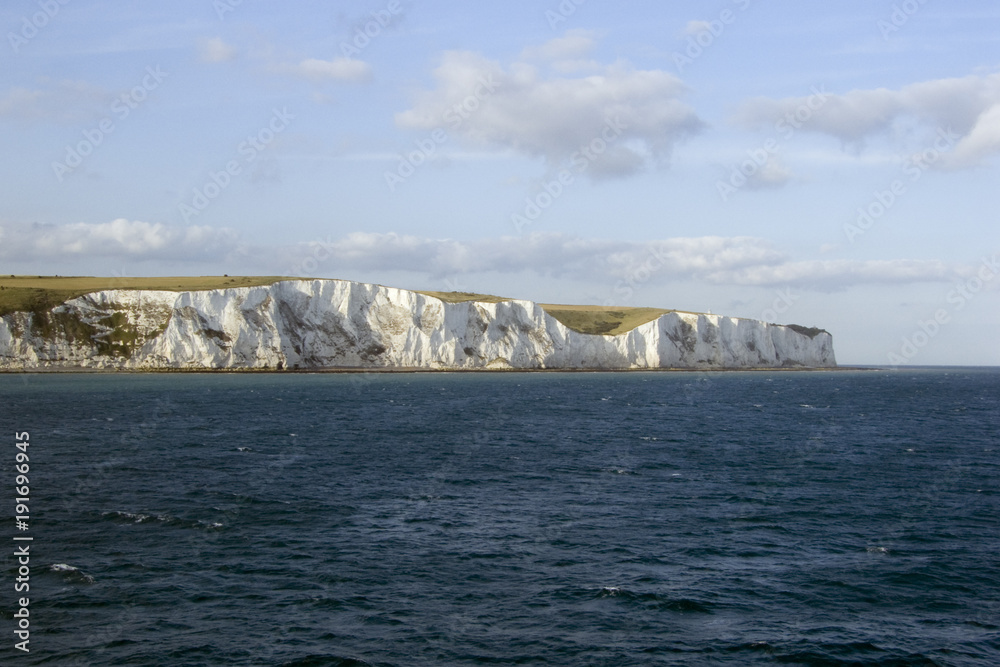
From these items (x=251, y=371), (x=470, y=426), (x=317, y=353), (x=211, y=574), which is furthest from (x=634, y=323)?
(x=211, y=574)

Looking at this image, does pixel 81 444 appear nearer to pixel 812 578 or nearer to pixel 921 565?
pixel 812 578

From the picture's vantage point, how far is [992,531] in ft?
97.2

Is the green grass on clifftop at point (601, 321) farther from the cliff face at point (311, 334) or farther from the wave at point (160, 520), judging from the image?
the wave at point (160, 520)

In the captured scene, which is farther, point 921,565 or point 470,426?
point 470,426

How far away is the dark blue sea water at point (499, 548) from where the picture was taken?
735 inches

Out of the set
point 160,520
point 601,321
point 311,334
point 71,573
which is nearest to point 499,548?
point 160,520

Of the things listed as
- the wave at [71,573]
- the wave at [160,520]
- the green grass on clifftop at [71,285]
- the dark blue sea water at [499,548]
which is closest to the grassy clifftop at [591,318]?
the green grass on clifftop at [71,285]

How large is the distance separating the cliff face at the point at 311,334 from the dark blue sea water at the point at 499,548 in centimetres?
7199

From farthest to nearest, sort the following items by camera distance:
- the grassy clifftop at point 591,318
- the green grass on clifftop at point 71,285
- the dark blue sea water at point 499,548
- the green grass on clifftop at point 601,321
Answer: the green grass on clifftop at point 601,321, the grassy clifftop at point 591,318, the green grass on clifftop at point 71,285, the dark blue sea water at point 499,548

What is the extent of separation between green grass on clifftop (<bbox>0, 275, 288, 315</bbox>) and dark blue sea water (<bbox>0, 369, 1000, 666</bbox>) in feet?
251

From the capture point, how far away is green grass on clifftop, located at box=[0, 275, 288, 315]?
119375 millimetres

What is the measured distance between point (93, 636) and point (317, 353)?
12077 centimetres

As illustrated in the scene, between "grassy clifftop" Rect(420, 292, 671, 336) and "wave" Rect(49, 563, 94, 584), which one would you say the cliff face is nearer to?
"grassy clifftop" Rect(420, 292, 671, 336)

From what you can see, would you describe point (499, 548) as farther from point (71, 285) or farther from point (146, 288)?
point (71, 285)
